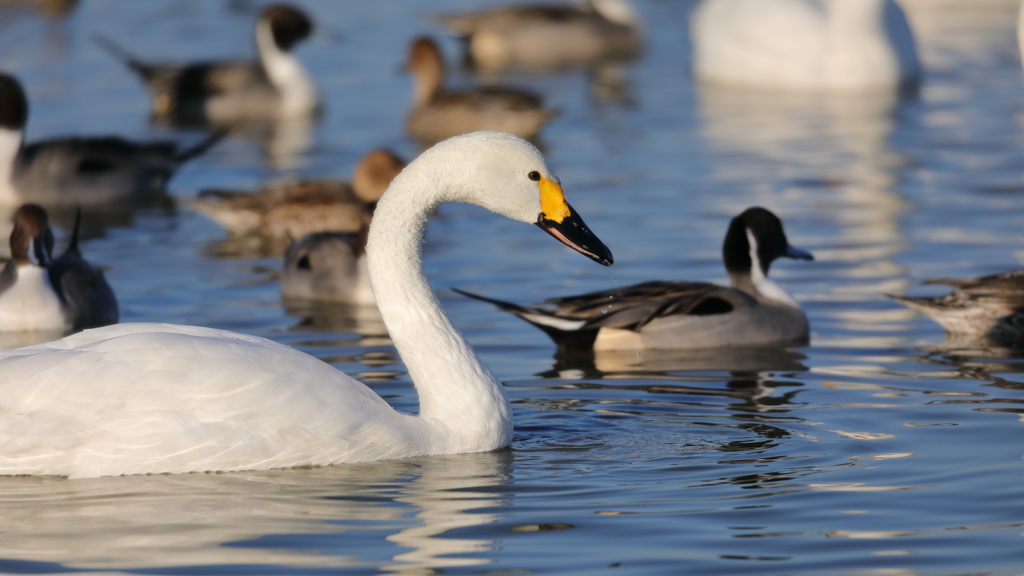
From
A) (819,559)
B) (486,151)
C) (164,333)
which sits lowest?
(819,559)

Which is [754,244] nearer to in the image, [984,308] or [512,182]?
[984,308]

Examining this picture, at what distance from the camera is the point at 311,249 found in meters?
10.8

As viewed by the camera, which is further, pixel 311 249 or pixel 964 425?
pixel 311 249

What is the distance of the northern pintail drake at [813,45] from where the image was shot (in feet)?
61.7

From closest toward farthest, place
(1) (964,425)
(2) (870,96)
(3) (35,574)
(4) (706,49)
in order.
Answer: (3) (35,574)
(1) (964,425)
(2) (870,96)
(4) (706,49)

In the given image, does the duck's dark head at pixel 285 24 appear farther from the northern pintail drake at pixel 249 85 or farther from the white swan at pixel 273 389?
the white swan at pixel 273 389

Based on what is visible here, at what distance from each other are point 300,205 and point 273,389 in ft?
21.4

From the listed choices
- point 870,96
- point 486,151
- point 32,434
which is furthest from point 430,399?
point 870,96

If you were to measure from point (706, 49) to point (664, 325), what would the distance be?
39.4 ft

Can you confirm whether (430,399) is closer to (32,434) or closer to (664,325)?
(32,434)

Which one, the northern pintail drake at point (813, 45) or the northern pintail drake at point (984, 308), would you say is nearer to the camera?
the northern pintail drake at point (984, 308)

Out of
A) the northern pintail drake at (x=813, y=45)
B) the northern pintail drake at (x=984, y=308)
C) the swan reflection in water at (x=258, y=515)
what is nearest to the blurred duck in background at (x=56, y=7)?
the northern pintail drake at (x=813, y=45)

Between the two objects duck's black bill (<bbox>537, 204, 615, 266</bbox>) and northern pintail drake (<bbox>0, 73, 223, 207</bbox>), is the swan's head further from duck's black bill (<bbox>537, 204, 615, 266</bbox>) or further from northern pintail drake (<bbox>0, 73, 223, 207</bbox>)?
northern pintail drake (<bbox>0, 73, 223, 207</bbox>)

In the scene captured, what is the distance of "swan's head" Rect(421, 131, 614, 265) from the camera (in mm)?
6512
